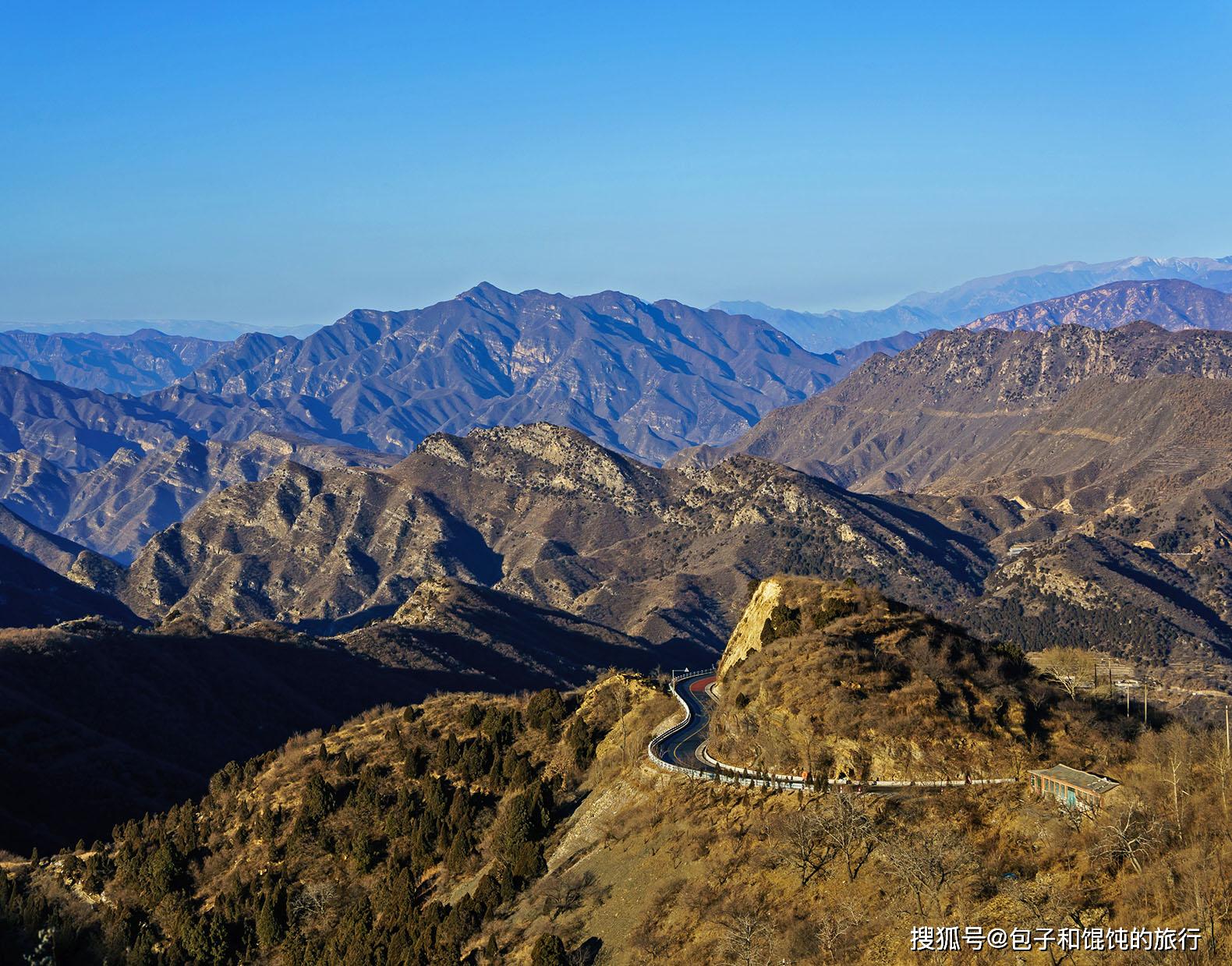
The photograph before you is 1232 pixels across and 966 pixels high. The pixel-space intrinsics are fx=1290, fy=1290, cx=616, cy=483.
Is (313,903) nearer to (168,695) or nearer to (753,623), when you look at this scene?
(753,623)

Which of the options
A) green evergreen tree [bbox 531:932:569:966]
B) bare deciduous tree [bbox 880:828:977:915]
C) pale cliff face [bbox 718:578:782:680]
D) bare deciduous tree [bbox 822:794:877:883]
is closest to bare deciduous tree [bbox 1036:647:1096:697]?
pale cliff face [bbox 718:578:782:680]

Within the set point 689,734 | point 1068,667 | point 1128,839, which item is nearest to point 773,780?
point 689,734

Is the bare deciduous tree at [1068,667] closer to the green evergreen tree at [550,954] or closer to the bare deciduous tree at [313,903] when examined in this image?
the green evergreen tree at [550,954]

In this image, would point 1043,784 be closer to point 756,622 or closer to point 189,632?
point 756,622

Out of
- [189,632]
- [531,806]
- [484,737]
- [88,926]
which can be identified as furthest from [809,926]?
[189,632]

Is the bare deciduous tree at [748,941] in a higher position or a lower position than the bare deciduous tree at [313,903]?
higher

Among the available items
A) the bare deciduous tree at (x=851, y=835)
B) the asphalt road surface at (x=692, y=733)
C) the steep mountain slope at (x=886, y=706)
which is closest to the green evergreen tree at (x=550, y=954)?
the bare deciduous tree at (x=851, y=835)

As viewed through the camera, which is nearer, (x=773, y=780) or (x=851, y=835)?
(x=851, y=835)

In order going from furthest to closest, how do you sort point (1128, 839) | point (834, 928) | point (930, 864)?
1. point (834, 928)
2. point (930, 864)
3. point (1128, 839)
